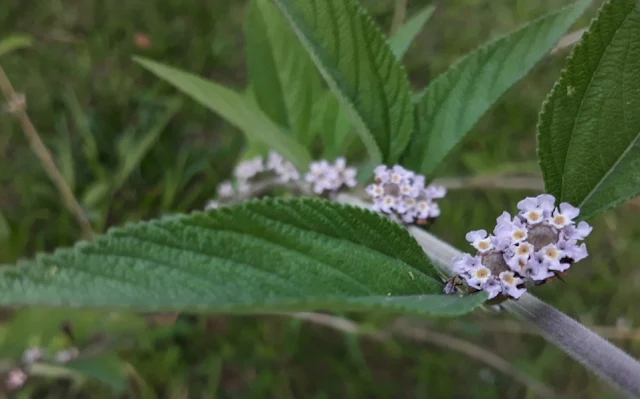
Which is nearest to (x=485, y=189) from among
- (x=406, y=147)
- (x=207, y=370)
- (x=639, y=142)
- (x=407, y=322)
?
(x=407, y=322)

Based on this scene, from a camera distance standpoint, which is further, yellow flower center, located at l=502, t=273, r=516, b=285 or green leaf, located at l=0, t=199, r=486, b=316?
yellow flower center, located at l=502, t=273, r=516, b=285

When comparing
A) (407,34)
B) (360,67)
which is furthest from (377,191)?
(407,34)

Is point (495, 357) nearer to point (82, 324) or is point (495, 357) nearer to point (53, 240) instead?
point (82, 324)

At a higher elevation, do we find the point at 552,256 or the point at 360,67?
Answer: the point at 360,67

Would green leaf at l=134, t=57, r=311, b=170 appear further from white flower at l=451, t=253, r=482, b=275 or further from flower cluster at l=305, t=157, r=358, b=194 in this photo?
white flower at l=451, t=253, r=482, b=275

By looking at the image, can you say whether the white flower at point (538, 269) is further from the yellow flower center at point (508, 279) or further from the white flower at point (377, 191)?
the white flower at point (377, 191)

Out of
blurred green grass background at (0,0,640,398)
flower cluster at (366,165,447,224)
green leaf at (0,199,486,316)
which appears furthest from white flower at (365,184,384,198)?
blurred green grass background at (0,0,640,398)

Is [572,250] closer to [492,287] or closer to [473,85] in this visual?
[492,287]
